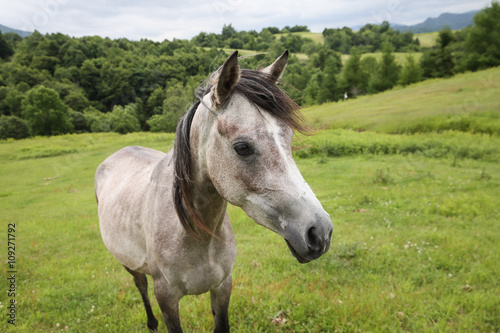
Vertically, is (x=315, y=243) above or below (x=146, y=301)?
above

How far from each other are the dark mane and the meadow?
1.71ft

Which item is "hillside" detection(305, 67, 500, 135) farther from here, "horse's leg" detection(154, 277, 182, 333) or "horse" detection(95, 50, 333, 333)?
"horse's leg" detection(154, 277, 182, 333)

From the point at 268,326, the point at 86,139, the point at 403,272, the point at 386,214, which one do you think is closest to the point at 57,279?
the point at 268,326

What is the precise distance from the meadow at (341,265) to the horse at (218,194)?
0.71 meters

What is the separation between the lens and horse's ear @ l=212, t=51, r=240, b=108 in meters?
1.39

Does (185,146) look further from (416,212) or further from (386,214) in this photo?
(416,212)

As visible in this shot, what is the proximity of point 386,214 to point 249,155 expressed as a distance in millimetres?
6108

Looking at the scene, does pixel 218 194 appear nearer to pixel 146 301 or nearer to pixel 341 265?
pixel 146 301

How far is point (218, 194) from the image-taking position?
73.4 inches

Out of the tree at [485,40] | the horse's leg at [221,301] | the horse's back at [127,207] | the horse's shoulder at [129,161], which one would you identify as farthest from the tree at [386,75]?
the horse's leg at [221,301]

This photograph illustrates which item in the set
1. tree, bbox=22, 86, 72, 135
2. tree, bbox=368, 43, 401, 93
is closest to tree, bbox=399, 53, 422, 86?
tree, bbox=368, 43, 401, 93

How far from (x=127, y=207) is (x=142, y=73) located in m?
48.9

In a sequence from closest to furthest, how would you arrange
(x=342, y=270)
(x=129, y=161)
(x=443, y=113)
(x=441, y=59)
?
(x=129, y=161), (x=342, y=270), (x=443, y=113), (x=441, y=59)

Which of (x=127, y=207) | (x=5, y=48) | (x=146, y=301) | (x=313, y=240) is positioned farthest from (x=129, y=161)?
(x=5, y=48)
